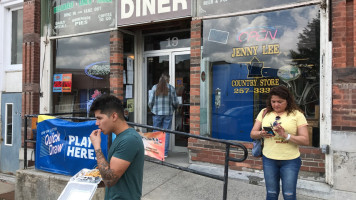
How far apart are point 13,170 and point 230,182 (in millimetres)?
6203

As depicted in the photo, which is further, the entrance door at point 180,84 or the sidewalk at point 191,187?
the entrance door at point 180,84

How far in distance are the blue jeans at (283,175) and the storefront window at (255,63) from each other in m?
1.66

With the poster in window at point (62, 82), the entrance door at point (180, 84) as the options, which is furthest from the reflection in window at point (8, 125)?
the entrance door at point (180, 84)

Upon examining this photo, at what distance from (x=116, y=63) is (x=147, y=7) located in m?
1.39

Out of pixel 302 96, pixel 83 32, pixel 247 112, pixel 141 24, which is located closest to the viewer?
pixel 302 96

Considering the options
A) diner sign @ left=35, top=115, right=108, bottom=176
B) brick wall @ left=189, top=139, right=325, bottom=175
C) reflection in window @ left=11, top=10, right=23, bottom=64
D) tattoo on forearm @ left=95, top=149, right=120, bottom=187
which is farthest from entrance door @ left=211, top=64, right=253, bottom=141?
reflection in window @ left=11, top=10, right=23, bottom=64

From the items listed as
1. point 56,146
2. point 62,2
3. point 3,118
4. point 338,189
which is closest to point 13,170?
point 3,118

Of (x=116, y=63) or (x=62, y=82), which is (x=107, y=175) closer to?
(x=116, y=63)

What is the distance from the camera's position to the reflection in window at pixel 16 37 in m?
8.26

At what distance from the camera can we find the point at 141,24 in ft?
20.0

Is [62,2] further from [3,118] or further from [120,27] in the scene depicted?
[3,118]

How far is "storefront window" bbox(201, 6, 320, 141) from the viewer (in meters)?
4.52

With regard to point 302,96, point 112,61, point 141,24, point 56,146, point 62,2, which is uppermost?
point 62,2

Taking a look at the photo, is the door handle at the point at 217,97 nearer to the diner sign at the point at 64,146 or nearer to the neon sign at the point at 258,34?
the neon sign at the point at 258,34
